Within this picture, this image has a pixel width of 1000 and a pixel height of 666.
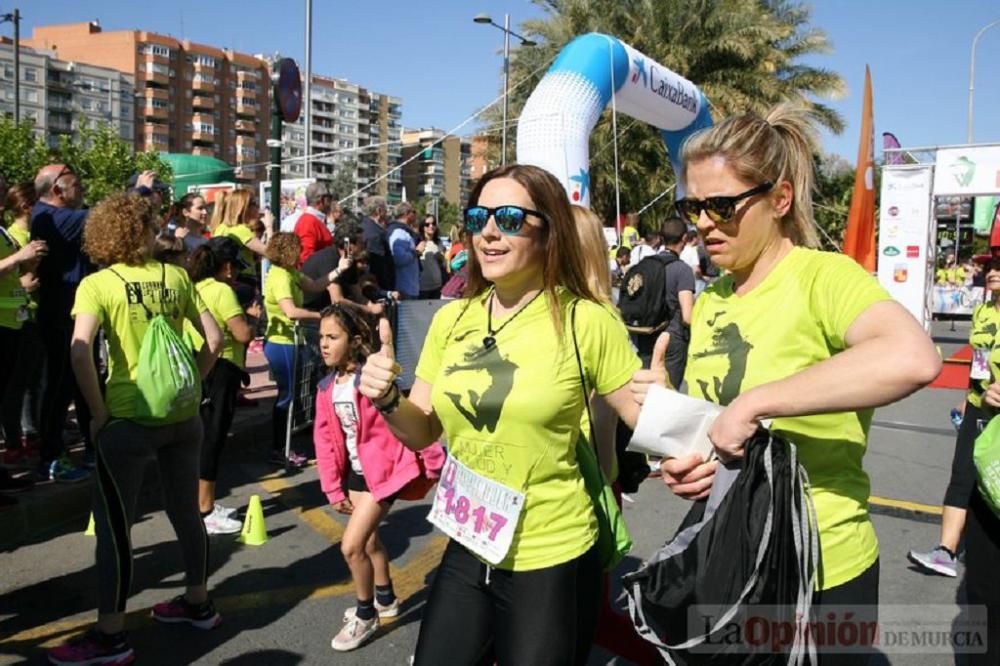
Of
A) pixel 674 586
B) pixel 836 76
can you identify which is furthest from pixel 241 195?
pixel 836 76

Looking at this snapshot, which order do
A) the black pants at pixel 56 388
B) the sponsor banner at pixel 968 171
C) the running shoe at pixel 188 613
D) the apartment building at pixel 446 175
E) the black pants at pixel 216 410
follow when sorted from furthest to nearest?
the apartment building at pixel 446 175, the sponsor banner at pixel 968 171, the black pants at pixel 56 388, the black pants at pixel 216 410, the running shoe at pixel 188 613

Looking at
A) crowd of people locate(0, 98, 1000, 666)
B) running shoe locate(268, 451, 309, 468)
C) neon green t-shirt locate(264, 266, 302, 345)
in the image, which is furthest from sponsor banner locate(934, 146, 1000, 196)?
running shoe locate(268, 451, 309, 468)

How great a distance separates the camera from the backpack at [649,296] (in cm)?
712

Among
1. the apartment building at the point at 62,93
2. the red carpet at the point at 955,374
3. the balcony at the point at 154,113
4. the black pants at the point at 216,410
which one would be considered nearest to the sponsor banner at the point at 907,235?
the red carpet at the point at 955,374

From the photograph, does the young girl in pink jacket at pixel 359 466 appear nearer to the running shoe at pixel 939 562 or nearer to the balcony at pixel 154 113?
the running shoe at pixel 939 562

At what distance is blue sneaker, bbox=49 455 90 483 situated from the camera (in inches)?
217

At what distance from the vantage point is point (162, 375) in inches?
141

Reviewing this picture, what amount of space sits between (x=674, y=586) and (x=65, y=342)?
5.37 m

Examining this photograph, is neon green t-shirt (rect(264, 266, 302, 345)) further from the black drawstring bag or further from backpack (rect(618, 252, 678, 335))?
the black drawstring bag

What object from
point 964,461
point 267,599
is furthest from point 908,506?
point 267,599

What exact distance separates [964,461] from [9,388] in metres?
6.13

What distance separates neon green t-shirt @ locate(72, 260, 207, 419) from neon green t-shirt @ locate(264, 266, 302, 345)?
2.75 metres

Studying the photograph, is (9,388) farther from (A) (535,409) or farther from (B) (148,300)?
(A) (535,409)

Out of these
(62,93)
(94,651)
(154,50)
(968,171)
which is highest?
(154,50)
